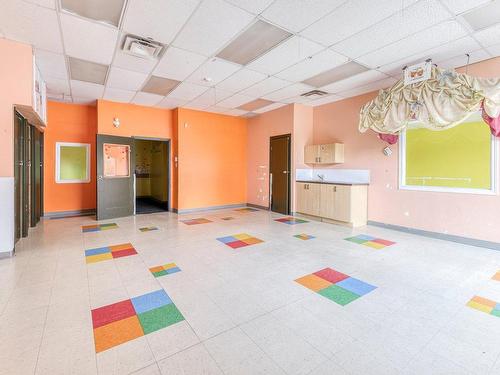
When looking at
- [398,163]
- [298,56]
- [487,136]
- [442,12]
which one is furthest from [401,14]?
[398,163]

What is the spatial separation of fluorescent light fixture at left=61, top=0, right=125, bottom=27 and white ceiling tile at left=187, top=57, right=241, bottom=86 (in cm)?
156

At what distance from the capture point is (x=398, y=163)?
18.0 ft

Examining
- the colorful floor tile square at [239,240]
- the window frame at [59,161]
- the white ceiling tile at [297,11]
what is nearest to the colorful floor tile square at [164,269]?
the colorful floor tile square at [239,240]

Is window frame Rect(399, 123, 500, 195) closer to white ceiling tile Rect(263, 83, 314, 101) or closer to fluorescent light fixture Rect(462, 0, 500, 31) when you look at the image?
fluorescent light fixture Rect(462, 0, 500, 31)

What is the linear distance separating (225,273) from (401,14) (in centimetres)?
377

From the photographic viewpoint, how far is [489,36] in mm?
A: 3469

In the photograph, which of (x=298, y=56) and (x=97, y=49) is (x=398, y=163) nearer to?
(x=298, y=56)

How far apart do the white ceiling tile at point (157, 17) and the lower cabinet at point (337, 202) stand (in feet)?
15.0

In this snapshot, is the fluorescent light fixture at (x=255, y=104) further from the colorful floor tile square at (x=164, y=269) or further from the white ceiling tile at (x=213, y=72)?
the colorful floor tile square at (x=164, y=269)

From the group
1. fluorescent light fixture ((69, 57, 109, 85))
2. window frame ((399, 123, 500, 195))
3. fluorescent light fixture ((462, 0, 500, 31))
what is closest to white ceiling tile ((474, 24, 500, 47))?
fluorescent light fixture ((462, 0, 500, 31))

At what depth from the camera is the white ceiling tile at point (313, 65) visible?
4.10m

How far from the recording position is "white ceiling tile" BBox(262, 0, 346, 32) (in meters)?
2.83

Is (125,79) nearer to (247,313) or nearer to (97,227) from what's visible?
(97,227)

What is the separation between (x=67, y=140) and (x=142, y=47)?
4663mm
